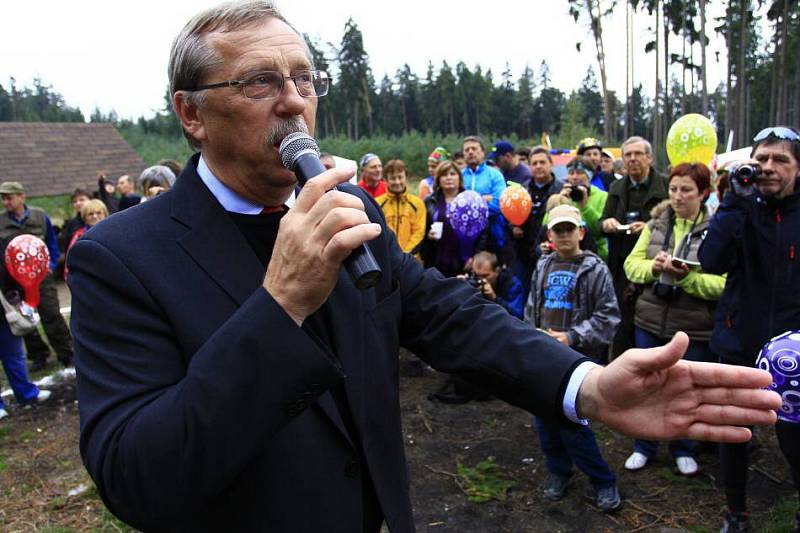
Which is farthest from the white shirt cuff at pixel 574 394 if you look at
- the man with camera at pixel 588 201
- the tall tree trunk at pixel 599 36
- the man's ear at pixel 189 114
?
the tall tree trunk at pixel 599 36

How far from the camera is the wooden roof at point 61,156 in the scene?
1780 centimetres

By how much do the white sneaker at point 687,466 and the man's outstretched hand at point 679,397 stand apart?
3.45 m

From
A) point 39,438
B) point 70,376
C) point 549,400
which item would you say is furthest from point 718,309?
point 70,376

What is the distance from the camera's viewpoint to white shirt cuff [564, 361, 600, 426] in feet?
4.84

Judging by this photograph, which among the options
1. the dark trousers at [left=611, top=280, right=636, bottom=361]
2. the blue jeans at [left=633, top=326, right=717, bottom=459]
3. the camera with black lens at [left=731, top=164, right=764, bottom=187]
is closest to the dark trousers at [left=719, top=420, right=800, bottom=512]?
the blue jeans at [left=633, top=326, right=717, bottom=459]

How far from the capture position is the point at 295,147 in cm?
135

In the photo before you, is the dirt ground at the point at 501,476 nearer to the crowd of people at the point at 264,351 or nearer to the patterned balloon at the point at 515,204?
the patterned balloon at the point at 515,204

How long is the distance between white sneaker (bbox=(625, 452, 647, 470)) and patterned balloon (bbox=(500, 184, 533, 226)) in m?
2.71

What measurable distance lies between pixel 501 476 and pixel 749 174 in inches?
106

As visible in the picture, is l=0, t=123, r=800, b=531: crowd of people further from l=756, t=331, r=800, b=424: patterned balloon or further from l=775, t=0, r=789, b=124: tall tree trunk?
l=775, t=0, r=789, b=124: tall tree trunk

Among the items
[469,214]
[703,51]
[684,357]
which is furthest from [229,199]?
[703,51]

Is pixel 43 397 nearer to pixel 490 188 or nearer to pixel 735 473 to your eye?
pixel 490 188

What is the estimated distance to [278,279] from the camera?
3.64 ft

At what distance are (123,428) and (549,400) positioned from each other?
3.20ft
